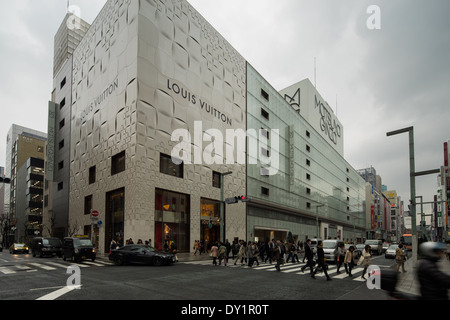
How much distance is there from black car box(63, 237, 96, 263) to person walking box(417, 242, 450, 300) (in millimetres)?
21691

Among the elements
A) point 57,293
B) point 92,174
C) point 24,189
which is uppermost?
point 92,174

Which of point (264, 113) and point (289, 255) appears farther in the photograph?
point (264, 113)

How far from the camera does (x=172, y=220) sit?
1262 inches

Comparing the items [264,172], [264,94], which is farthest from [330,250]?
[264,94]

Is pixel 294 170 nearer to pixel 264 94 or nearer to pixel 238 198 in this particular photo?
pixel 264 94

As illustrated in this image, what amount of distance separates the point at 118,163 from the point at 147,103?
683cm

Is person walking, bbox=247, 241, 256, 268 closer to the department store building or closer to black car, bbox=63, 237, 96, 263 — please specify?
the department store building

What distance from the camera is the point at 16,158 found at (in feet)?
332

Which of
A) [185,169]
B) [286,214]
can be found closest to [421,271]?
[185,169]

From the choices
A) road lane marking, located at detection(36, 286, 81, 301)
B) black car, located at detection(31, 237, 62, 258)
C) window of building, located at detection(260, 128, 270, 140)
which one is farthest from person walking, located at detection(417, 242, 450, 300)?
window of building, located at detection(260, 128, 270, 140)

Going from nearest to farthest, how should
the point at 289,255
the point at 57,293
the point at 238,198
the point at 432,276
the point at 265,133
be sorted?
the point at 432,276, the point at 57,293, the point at 289,255, the point at 238,198, the point at 265,133

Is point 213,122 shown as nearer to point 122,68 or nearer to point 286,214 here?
point 122,68

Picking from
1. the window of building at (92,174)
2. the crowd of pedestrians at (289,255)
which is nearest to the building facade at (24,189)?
the window of building at (92,174)

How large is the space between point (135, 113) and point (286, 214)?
115 ft
